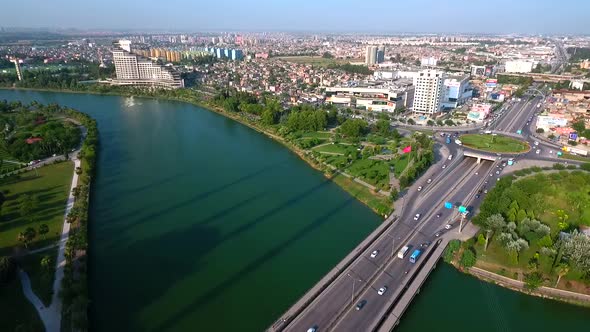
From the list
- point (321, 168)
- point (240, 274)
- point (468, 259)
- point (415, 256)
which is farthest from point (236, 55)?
point (468, 259)

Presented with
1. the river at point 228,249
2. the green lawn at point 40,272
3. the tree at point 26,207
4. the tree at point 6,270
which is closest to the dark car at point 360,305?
the river at point 228,249

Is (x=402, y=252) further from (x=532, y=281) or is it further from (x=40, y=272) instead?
(x=40, y=272)

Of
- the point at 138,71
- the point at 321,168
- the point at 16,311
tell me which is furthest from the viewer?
the point at 138,71

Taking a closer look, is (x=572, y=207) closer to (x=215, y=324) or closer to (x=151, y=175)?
(x=215, y=324)

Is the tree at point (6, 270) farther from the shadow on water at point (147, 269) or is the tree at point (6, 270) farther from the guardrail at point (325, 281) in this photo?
the guardrail at point (325, 281)

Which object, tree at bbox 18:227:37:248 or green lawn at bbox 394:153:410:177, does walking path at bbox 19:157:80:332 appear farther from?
green lawn at bbox 394:153:410:177

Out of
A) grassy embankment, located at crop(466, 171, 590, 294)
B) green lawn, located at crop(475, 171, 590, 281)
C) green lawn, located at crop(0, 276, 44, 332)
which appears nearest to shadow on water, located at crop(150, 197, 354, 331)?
green lawn, located at crop(0, 276, 44, 332)
